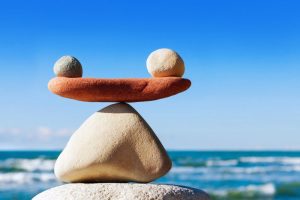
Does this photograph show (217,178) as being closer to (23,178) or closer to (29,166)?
(23,178)

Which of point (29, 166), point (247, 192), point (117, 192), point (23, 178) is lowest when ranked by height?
point (29, 166)

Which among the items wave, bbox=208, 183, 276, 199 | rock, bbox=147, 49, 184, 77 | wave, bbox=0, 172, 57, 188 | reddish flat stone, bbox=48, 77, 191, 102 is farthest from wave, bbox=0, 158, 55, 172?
rock, bbox=147, 49, 184, 77

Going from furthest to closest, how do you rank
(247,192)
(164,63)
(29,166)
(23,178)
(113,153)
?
(29,166) → (23,178) → (247,192) → (164,63) → (113,153)

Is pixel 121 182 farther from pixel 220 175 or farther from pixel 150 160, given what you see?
pixel 220 175

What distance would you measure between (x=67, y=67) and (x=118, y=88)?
2.01ft

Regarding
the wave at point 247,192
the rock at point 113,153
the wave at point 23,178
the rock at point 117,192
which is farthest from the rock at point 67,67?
the wave at point 23,178

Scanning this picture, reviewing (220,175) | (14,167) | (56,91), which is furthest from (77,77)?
(14,167)

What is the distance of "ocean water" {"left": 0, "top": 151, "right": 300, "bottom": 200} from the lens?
1758cm

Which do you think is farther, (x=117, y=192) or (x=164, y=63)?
(x=164, y=63)

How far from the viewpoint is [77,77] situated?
5828 millimetres

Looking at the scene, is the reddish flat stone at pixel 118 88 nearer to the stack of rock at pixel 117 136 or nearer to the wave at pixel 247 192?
the stack of rock at pixel 117 136

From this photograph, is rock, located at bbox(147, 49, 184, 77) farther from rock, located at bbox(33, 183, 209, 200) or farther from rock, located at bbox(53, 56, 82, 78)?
rock, located at bbox(33, 183, 209, 200)

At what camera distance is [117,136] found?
5.57m

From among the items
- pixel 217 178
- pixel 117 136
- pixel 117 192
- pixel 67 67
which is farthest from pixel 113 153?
pixel 217 178
